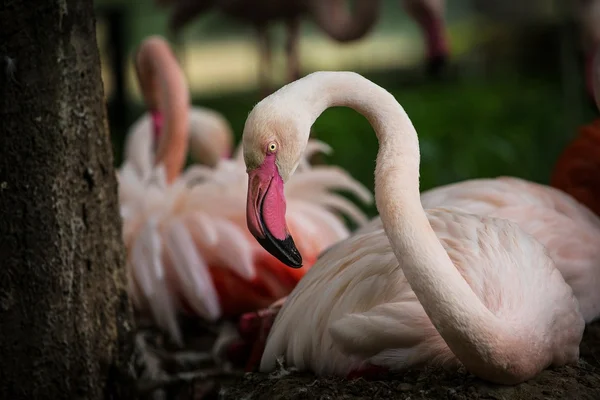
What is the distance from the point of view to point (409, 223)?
6.66 ft

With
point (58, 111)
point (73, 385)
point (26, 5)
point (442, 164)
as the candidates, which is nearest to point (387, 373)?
point (73, 385)

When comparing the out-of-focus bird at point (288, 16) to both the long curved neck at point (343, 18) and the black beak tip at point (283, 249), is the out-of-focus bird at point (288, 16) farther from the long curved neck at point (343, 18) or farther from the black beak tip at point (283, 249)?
the black beak tip at point (283, 249)

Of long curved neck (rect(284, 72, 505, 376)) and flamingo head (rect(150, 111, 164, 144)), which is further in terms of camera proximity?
flamingo head (rect(150, 111, 164, 144))

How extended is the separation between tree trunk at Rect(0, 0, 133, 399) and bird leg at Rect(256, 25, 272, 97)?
4.24 meters

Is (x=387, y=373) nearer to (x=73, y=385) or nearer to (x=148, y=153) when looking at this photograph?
(x=73, y=385)

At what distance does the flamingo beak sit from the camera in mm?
2002

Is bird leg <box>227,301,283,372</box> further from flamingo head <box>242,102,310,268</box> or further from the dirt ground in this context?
flamingo head <box>242,102,310,268</box>

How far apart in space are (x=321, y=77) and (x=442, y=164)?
3.90 m

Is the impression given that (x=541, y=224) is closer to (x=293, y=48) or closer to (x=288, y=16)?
(x=293, y=48)

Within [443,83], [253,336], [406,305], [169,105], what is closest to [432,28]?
[169,105]

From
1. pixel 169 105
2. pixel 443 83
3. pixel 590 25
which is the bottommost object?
pixel 443 83

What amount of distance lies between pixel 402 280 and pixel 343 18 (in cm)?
412

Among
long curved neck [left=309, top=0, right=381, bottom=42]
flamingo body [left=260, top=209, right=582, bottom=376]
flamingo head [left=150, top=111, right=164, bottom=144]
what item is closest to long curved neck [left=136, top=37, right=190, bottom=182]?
flamingo head [left=150, top=111, right=164, bottom=144]

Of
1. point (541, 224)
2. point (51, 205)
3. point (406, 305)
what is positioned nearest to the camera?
point (406, 305)
